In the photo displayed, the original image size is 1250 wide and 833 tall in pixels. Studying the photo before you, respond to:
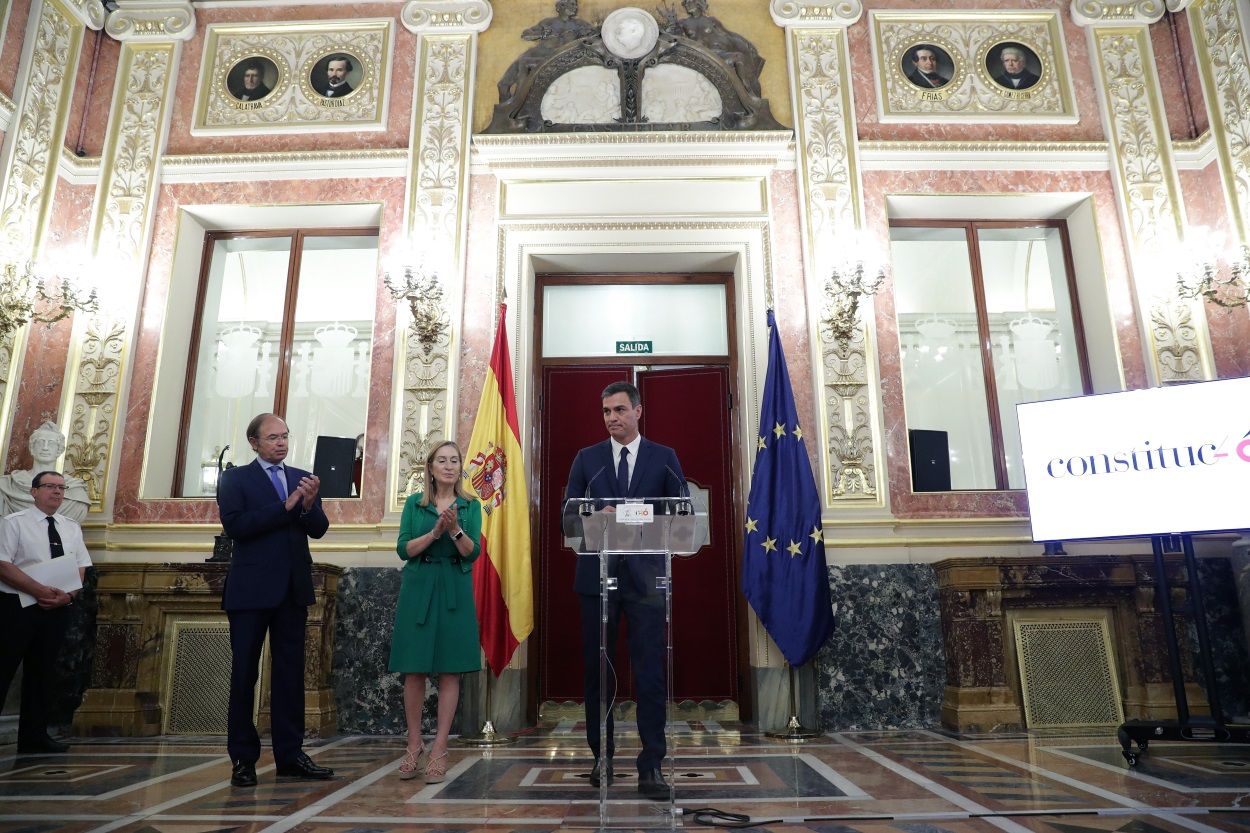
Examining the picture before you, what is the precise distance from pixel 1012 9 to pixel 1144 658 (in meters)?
4.70

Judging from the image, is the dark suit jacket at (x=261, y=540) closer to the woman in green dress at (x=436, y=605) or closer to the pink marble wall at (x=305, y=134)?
the woman in green dress at (x=436, y=605)

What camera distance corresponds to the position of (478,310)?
5562 mm

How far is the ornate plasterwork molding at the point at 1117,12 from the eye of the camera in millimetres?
6023

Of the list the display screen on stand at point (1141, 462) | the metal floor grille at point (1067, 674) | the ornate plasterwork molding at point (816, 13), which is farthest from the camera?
the ornate plasterwork molding at point (816, 13)

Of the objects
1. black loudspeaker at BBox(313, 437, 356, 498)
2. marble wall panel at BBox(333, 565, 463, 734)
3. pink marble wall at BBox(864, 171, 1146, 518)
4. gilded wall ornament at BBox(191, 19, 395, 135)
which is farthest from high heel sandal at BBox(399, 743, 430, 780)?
gilded wall ornament at BBox(191, 19, 395, 135)

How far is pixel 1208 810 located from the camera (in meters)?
2.71

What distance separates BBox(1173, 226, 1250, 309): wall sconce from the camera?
527cm

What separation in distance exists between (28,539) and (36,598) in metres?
0.31

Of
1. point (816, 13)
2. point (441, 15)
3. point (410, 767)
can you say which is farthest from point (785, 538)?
point (441, 15)

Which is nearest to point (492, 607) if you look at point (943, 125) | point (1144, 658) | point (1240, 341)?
point (1144, 658)

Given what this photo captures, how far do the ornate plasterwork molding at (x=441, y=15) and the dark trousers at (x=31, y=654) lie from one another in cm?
Answer: 458

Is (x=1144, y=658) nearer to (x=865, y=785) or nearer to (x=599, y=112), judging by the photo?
(x=865, y=785)

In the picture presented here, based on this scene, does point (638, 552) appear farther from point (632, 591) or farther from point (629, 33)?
point (629, 33)

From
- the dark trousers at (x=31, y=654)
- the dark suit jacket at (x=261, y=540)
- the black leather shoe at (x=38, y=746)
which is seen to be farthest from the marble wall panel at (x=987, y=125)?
the black leather shoe at (x=38, y=746)
